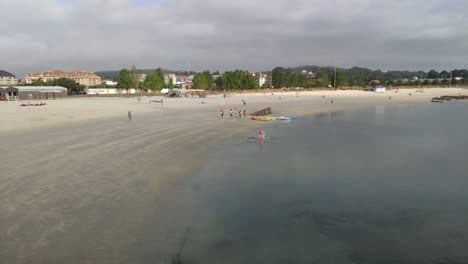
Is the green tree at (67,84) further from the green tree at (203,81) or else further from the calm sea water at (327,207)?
the calm sea water at (327,207)

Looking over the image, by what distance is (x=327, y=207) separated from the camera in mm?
11578

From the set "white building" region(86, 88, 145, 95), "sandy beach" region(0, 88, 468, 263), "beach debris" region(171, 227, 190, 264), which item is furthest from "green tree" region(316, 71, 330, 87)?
"beach debris" region(171, 227, 190, 264)

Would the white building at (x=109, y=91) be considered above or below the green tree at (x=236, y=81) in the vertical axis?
below

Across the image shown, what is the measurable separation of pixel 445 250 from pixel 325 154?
37.7 feet

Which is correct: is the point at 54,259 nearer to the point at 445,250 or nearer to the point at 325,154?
the point at 445,250

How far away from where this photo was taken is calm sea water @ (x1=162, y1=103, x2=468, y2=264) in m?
8.65

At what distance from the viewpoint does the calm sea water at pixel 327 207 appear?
865 cm

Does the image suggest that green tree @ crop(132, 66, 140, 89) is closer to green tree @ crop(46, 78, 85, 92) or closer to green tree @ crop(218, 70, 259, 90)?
green tree @ crop(46, 78, 85, 92)

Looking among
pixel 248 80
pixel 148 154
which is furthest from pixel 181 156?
pixel 248 80

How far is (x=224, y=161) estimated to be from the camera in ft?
60.7

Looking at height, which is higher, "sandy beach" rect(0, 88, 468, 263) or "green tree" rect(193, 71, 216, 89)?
"green tree" rect(193, 71, 216, 89)

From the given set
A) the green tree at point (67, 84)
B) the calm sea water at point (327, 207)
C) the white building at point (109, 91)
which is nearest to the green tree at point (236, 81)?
the white building at point (109, 91)

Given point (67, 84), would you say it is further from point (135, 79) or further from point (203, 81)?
point (203, 81)

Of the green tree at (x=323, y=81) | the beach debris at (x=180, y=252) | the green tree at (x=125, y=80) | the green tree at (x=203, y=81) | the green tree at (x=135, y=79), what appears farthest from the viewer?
the green tree at (x=323, y=81)
